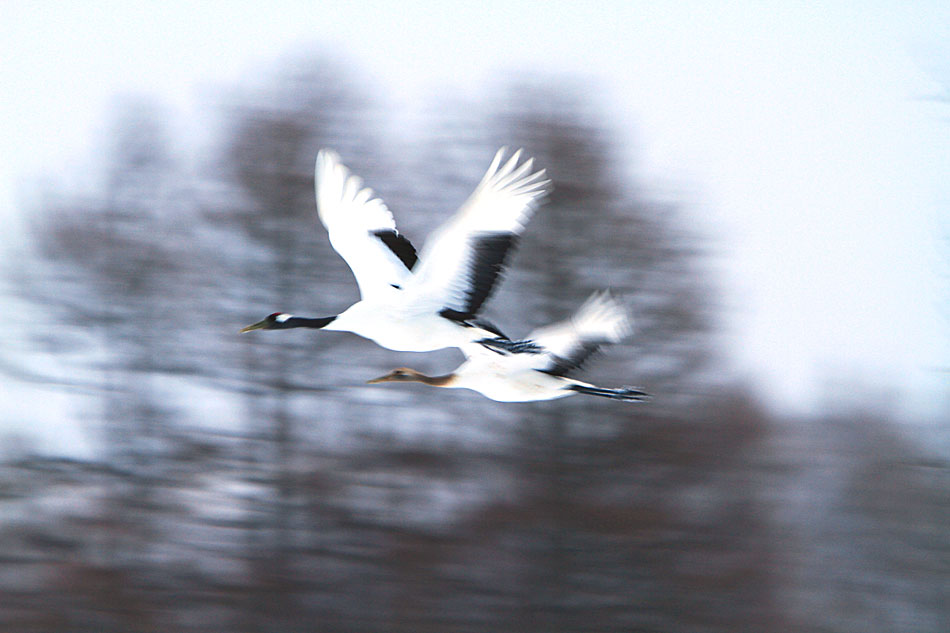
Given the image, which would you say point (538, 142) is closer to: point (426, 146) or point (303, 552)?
point (426, 146)

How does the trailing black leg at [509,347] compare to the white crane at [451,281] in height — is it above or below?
below

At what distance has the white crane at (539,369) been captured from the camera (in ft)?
19.8

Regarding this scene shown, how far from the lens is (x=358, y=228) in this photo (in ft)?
20.3

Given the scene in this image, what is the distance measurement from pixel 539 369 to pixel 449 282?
0.86m

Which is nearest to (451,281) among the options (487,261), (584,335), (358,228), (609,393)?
(487,261)

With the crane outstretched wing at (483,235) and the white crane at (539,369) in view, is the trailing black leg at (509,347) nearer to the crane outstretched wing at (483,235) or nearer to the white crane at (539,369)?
the white crane at (539,369)

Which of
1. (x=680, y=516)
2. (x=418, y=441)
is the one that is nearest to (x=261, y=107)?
(x=418, y=441)

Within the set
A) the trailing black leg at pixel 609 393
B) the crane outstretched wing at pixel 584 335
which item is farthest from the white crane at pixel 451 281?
the crane outstretched wing at pixel 584 335

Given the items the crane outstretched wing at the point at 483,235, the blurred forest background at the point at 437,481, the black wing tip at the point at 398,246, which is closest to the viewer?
the crane outstretched wing at the point at 483,235

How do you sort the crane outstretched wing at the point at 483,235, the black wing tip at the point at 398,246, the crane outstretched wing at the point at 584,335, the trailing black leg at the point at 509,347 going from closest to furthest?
the trailing black leg at the point at 509,347, the crane outstretched wing at the point at 483,235, the black wing tip at the point at 398,246, the crane outstretched wing at the point at 584,335

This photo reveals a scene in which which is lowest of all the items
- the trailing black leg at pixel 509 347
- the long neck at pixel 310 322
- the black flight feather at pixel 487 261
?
the trailing black leg at pixel 509 347

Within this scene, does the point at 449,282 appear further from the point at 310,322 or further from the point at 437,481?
the point at 437,481

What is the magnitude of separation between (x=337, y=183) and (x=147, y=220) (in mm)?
6279

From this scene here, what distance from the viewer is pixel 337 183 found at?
625 cm
